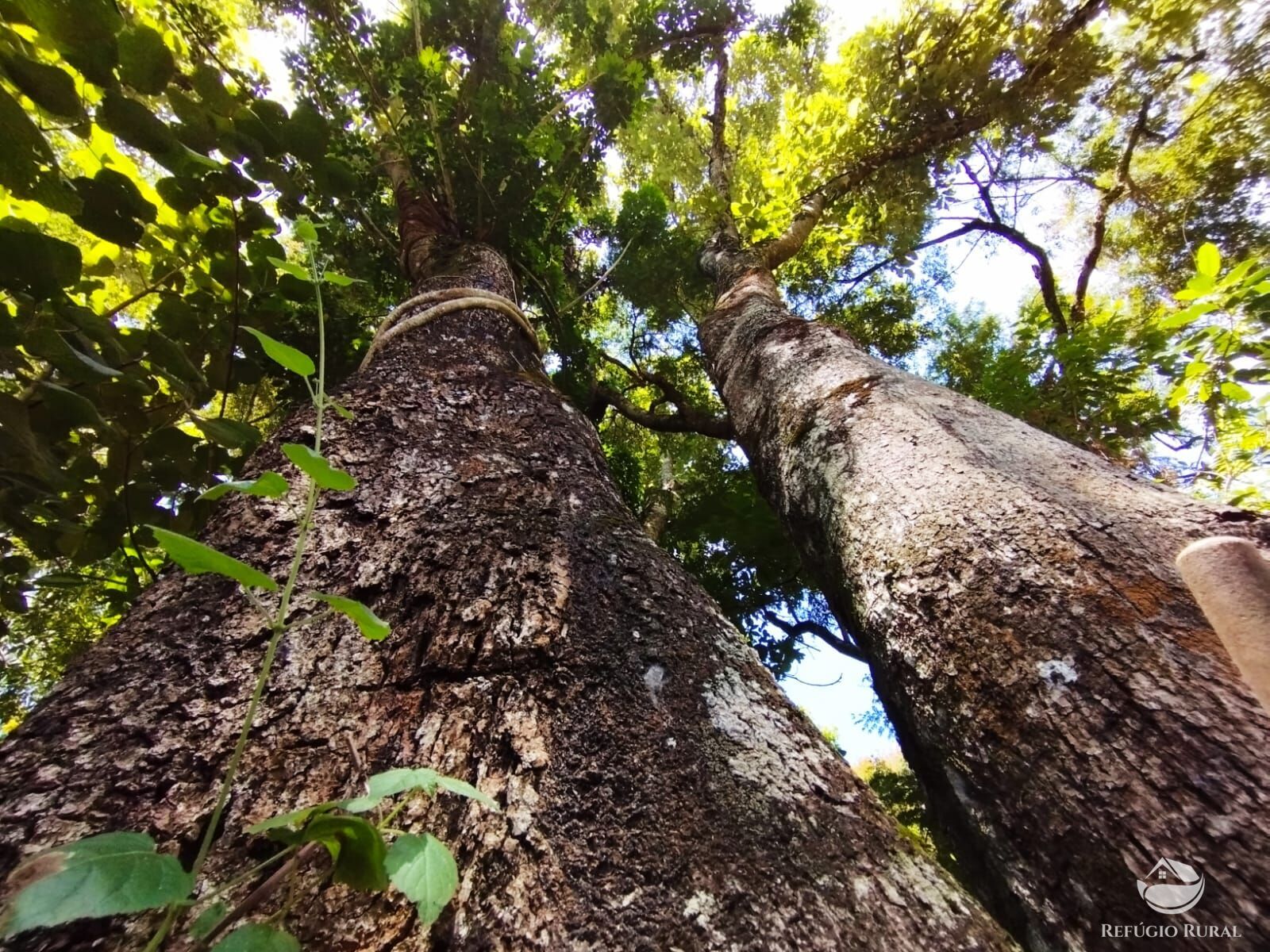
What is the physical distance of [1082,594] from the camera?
38.2 inches

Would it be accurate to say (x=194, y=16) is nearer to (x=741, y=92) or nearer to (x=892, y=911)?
(x=892, y=911)

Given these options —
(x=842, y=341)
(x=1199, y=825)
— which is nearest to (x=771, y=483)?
(x=842, y=341)

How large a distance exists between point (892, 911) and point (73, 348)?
1587 millimetres

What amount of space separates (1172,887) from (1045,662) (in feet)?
0.99

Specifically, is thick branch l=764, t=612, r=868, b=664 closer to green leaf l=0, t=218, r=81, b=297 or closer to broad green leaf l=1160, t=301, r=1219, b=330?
broad green leaf l=1160, t=301, r=1219, b=330

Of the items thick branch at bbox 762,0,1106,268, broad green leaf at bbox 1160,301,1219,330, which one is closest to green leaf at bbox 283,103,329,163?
broad green leaf at bbox 1160,301,1219,330

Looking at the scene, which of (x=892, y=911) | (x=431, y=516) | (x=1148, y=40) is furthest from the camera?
(x=1148, y=40)

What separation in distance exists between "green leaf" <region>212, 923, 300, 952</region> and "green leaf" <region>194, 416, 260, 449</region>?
1.03 m

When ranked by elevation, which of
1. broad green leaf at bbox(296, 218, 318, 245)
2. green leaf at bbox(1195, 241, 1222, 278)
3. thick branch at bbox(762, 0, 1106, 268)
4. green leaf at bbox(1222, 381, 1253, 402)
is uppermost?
thick branch at bbox(762, 0, 1106, 268)

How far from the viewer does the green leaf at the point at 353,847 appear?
0.45 metres

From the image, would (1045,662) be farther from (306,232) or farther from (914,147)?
(914,147)

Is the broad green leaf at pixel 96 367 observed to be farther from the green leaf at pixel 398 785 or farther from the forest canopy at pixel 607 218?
the green leaf at pixel 398 785

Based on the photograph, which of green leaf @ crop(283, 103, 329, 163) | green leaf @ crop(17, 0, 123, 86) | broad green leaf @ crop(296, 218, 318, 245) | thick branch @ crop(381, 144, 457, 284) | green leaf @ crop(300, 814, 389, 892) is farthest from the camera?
thick branch @ crop(381, 144, 457, 284)

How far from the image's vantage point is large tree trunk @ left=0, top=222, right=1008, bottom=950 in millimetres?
572
